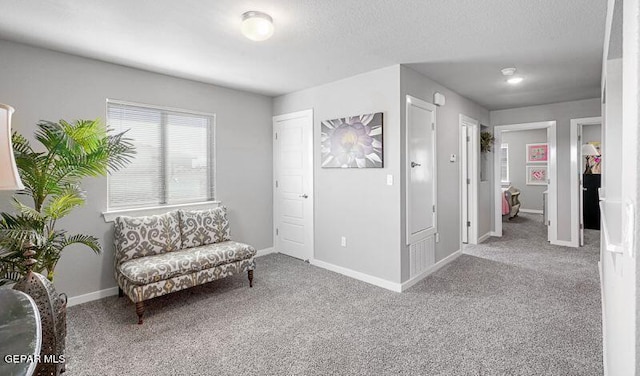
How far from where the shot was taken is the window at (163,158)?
350cm

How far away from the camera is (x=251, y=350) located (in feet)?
7.61

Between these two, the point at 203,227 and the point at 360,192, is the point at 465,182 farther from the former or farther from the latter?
the point at 203,227

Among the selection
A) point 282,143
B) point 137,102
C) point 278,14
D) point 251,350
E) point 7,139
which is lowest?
point 251,350

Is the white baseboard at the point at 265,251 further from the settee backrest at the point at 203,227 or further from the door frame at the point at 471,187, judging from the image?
the door frame at the point at 471,187

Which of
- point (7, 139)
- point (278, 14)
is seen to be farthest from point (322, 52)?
point (7, 139)

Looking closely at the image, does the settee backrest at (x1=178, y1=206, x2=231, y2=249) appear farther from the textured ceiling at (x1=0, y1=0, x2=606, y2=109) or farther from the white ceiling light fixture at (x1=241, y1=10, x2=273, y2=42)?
the white ceiling light fixture at (x1=241, y1=10, x2=273, y2=42)

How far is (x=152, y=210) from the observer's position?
3691mm

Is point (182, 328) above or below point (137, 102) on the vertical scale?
below

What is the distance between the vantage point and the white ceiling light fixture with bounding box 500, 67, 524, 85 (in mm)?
3578

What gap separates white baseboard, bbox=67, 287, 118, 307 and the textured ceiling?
7.70ft

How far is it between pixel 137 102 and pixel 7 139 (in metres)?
2.44

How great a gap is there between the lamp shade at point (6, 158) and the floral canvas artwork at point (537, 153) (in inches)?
405

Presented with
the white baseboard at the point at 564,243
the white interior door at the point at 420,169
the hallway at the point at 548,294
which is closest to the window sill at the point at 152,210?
the white interior door at the point at 420,169

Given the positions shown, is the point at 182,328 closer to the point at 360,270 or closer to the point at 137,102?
the point at 360,270
